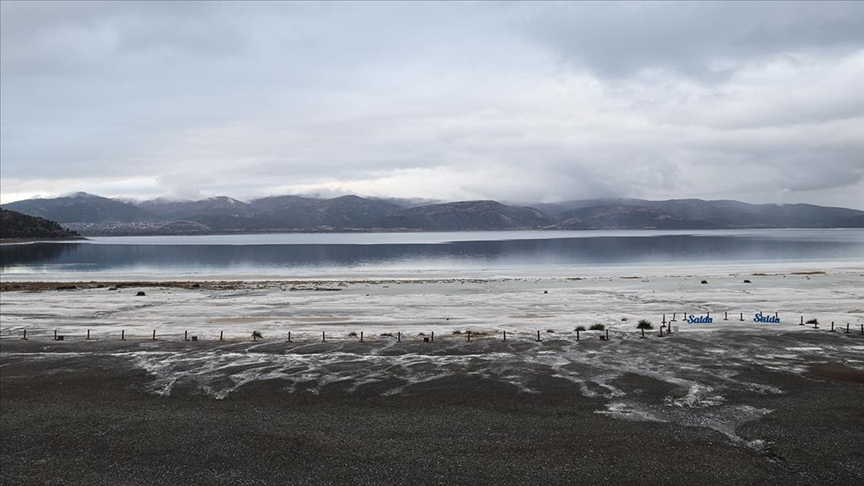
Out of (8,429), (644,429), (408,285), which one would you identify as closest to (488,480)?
(644,429)

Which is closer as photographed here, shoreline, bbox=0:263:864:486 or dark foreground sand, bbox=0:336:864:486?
dark foreground sand, bbox=0:336:864:486

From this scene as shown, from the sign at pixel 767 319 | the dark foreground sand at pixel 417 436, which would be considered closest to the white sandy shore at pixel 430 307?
the sign at pixel 767 319

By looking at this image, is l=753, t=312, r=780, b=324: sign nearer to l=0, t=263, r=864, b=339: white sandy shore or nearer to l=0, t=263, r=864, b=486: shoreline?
l=0, t=263, r=864, b=339: white sandy shore

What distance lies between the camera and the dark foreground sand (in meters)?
15.1

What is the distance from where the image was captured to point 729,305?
163 feet

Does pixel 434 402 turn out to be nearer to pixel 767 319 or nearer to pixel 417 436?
pixel 417 436

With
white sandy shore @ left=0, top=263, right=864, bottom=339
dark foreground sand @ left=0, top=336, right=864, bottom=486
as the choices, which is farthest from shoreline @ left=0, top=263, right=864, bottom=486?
white sandy shore @ left=0, top=263, right=864, bottom=339

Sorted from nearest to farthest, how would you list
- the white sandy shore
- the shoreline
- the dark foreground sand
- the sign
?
the dark foreground sand
the shoreline
the sign
the white sandy shore

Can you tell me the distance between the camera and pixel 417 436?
17.9 metres

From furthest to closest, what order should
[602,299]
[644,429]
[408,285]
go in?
[408,285]
[602,299]
[644,429]

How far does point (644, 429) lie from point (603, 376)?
6721 mm

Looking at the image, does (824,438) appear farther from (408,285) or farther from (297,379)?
(408,285)

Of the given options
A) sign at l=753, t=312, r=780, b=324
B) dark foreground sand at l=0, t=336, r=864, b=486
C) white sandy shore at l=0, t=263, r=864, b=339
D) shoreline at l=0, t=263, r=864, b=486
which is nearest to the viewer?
dark foreground sand at l=0, t=336, r=864, b=486

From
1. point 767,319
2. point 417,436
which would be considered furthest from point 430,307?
point 417,436
